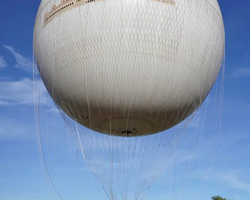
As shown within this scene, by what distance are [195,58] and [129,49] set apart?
8.66 feet

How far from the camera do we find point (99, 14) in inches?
450

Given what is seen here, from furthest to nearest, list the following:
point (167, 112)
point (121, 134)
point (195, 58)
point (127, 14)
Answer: point (121, 134) < point (167, 112) < point (195, 58) < point (127, 14)

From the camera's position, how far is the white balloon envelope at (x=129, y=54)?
11.4 metres

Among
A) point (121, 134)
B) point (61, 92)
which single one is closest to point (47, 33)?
point (61, 92)

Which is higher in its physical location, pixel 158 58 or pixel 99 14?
pixel 99 14

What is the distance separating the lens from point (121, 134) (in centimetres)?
1486

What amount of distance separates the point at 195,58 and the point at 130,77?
8.59ft

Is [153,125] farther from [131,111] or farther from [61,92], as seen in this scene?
[61,92]

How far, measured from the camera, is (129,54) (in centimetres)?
1156

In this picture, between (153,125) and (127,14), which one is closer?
(127,14)

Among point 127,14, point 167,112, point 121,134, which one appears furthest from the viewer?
point 121,134

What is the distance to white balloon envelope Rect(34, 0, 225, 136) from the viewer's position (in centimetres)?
1142

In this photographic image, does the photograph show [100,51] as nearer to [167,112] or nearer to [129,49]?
[129,49]

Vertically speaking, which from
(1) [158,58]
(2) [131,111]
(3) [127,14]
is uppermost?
(3) [127,14]
